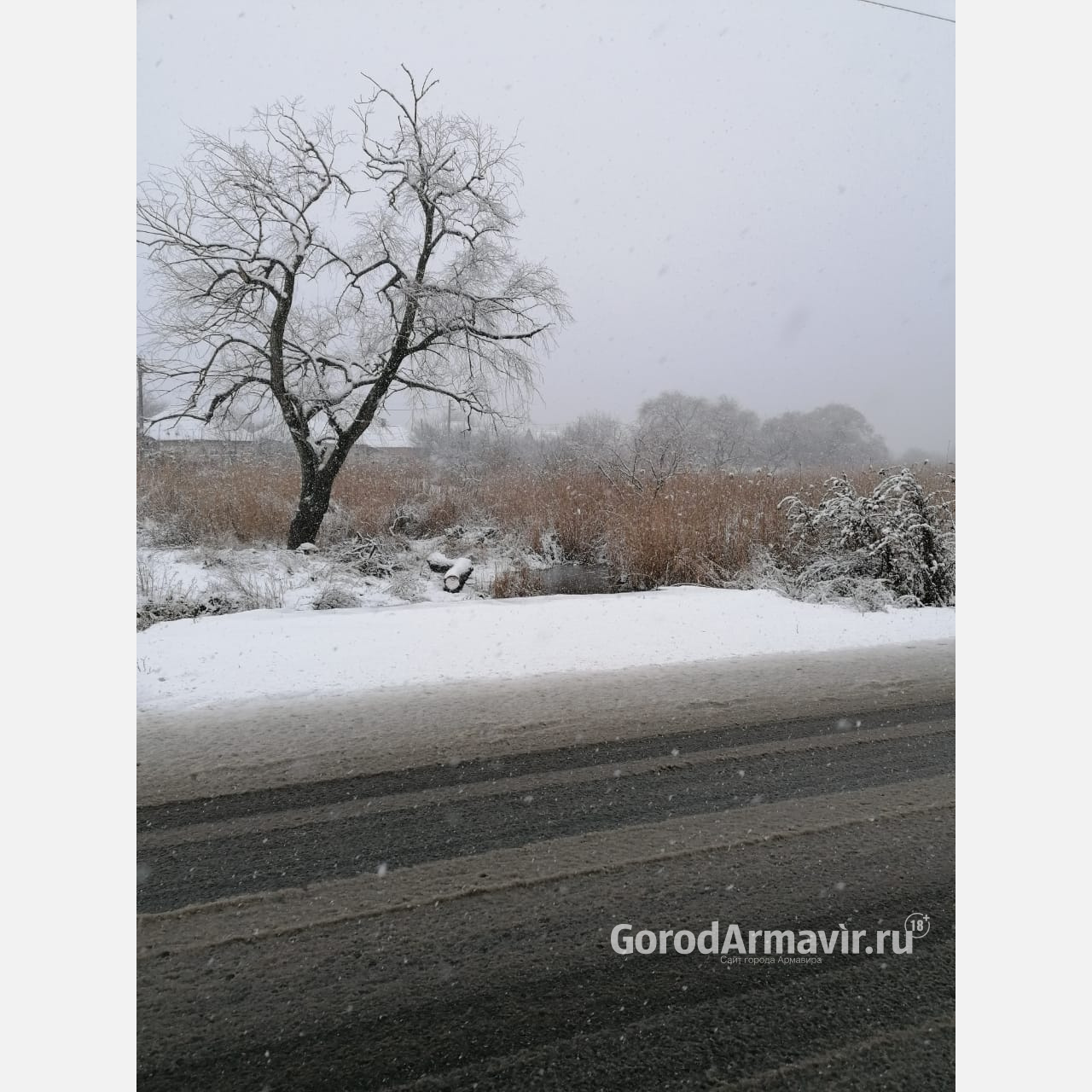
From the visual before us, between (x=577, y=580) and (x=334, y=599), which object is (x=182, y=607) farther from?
(x=577, y=580)

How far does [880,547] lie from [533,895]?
20.1 feet

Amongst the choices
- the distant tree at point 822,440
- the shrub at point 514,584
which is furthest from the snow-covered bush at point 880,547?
the shrub at point 514,584

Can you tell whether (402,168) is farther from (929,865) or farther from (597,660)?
(929,865)

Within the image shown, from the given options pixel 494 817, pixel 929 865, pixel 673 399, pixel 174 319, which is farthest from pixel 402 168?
pixel 929 865

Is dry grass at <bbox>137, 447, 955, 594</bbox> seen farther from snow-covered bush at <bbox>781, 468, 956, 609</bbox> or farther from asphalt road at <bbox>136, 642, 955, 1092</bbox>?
asphalt road at <bbox>136, 642, 955, 1092</bbox>

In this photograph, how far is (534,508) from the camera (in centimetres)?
875

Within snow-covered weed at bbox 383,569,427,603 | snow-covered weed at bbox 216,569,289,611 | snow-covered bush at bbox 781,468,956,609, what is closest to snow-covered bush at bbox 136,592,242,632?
snow-covered weed at bbox 216,569,289,611

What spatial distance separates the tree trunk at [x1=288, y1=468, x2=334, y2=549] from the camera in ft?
26.6

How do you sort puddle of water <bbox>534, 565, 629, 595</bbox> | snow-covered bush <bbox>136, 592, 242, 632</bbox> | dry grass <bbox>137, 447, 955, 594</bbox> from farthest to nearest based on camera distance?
dry grass <bbox>137, 447, 955, 594</bbox> → puddle of water <bbox>534, 565, 629, 595</bbox> → snow-covered bush <bbox>136, 592, 242, 632</bbox>

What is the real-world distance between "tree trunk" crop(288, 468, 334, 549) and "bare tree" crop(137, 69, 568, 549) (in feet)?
0.06

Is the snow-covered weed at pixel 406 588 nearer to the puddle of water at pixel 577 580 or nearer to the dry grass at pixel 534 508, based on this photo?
the dry grass at pixel 534 508

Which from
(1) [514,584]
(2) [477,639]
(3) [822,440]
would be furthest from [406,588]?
(3) [822,440]
